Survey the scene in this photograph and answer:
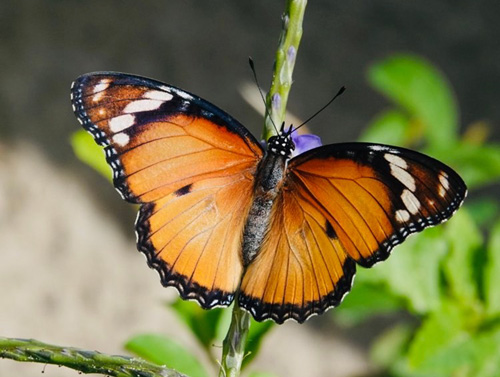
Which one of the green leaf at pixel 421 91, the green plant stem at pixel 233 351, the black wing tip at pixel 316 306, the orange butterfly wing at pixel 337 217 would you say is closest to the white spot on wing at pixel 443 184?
the orange butterfly wing at pixel 337 217

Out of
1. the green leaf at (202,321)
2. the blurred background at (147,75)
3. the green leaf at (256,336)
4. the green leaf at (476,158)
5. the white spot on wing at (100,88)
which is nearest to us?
the green leaf at (256,336)

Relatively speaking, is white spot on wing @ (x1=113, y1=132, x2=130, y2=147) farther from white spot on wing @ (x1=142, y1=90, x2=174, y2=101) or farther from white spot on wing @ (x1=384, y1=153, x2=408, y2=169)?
white spot on wing @ (x1=384, y1=153, x2=408, y2=169)

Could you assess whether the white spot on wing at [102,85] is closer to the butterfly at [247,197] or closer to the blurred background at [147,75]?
the butterfly at [247,197]

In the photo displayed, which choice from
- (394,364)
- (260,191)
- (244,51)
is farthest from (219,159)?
(244,51)

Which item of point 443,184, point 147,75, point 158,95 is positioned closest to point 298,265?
point 443,184

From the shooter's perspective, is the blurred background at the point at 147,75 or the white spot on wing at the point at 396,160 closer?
the white spot on wing at the point at 396,160

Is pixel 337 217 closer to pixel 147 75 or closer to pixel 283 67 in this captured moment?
pixel 283 67

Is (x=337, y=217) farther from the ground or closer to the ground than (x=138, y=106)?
closer to the ground
